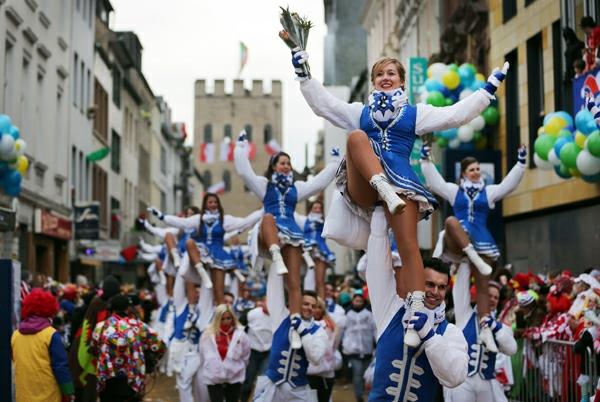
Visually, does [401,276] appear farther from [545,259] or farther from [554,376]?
[545,259]

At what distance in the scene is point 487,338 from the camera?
448 inches

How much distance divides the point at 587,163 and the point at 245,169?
16.7ft

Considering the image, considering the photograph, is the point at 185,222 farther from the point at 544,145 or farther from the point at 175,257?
the point at 544,145

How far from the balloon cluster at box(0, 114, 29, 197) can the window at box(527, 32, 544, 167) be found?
9.97 metres

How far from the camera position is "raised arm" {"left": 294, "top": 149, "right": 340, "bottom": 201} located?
11781 mm

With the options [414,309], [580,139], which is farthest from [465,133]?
[414,309]

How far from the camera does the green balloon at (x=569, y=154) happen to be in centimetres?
1516

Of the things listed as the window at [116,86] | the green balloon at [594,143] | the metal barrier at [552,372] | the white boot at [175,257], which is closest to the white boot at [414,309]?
the metal barrier at [552,372]

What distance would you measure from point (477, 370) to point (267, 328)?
533cm

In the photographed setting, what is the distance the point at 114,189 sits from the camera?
1895 inches

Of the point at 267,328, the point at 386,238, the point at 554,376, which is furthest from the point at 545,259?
the point at 386,238

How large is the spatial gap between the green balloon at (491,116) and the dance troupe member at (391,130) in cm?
1625

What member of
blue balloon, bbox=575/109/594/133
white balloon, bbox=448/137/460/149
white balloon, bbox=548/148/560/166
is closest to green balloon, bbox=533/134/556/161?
white balloon, bbox=548/148/560/166

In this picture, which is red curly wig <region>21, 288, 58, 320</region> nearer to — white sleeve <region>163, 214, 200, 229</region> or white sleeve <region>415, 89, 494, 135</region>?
white sleeve <region>415, 89, 494, 135</region>
